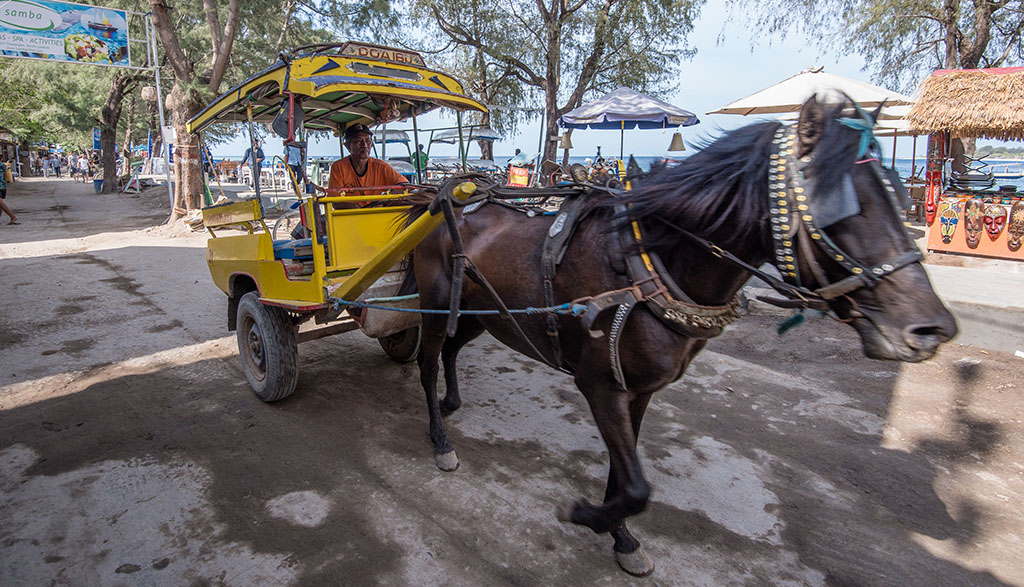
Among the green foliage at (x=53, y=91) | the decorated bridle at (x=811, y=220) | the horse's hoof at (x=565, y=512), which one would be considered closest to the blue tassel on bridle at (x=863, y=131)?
the decorated bridle at (x=811, y=220)

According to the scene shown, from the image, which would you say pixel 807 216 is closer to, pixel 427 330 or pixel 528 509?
pixel 528 509

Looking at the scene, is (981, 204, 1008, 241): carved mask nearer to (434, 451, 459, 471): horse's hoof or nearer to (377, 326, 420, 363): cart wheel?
(377, 326, 420, 363): cart wheel

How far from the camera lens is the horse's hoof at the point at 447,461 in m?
3.28

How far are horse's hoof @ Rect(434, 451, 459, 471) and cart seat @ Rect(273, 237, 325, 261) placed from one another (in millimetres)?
1797

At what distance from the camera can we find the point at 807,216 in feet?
5.67

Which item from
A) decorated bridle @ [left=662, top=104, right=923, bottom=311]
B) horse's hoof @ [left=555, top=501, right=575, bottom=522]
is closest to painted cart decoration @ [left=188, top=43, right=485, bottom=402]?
horse's hoof @ [left=555, top=501, right=575, bottom=522]

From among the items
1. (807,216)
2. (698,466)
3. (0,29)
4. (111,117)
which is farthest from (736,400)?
(111,117)

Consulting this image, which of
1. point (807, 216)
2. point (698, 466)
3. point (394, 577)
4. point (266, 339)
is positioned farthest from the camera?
point (266, 339)

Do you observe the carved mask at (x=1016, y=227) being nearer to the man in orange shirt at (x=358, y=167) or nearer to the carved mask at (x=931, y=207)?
the carved mask at (x=931, y=207)

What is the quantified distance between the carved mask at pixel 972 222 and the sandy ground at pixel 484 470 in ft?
13.9

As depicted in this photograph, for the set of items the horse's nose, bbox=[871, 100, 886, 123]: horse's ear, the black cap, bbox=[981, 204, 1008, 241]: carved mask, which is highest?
the black cap

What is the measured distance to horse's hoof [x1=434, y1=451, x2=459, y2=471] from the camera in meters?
3.28

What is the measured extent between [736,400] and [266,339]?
3.64m

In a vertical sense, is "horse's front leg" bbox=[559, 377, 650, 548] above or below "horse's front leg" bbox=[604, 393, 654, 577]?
above
